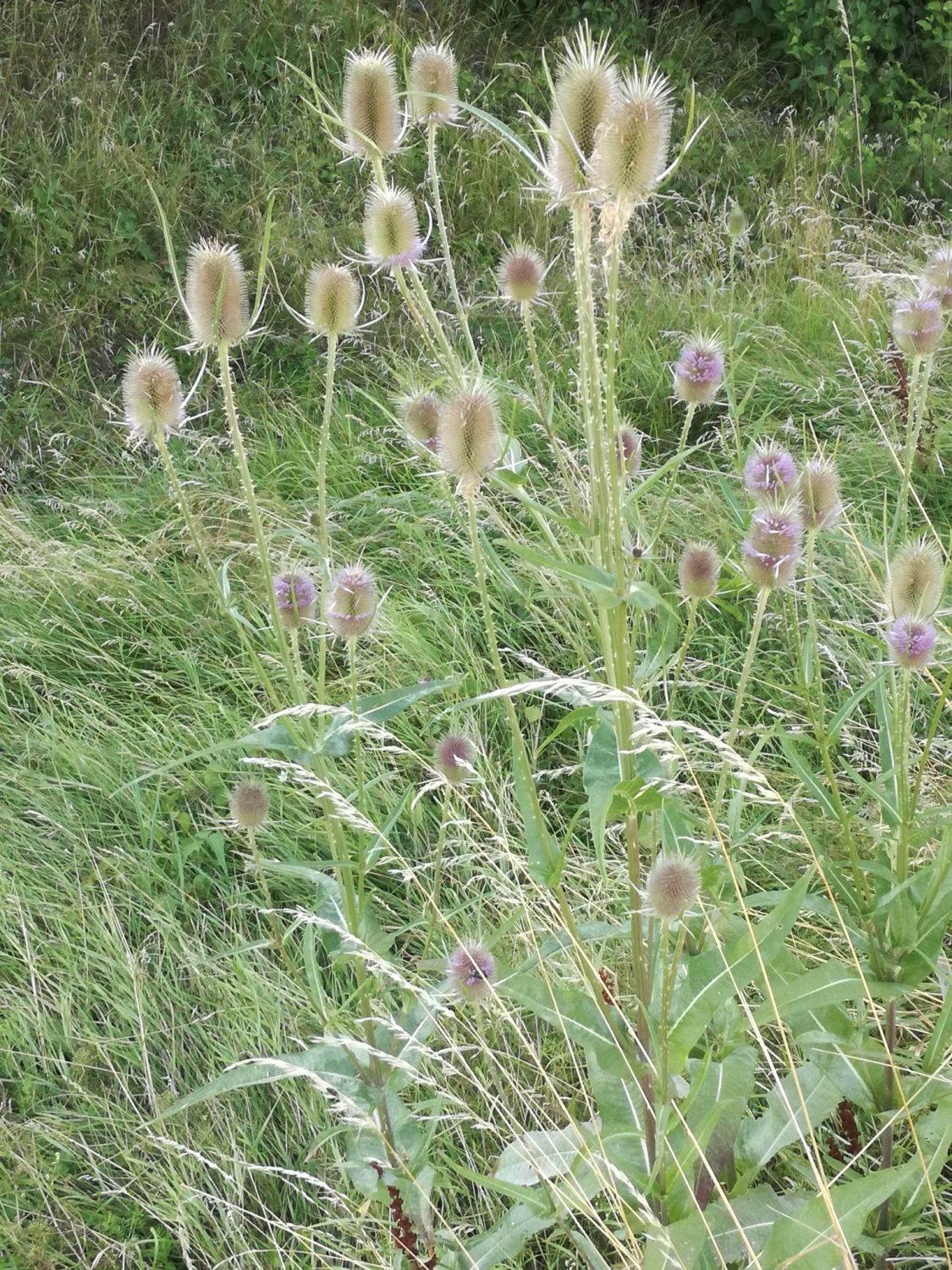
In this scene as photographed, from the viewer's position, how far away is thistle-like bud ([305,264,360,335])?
5.77 ft

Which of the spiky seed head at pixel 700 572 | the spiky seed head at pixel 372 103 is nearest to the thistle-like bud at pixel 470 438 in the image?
the spiky seed head at pixel 700 572

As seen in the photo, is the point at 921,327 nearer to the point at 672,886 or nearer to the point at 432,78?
the point at 432,78

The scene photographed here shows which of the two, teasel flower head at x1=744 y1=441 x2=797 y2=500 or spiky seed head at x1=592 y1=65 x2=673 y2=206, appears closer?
spiky seed head at x1=592 y1=65 x2=673 y2=206

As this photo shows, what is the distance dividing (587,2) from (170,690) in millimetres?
4822

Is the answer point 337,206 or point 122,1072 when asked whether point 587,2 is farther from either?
point 122,1072

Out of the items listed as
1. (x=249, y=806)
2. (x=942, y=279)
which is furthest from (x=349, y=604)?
(x=942, y=279)

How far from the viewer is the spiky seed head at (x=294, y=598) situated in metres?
1.82

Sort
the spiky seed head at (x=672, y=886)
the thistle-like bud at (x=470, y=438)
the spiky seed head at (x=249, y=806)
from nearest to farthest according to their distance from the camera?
the spiky seed head at (x=672, y=886) < the thistle-like bud at (x=470, y=438) < the spiky seed head at (x=249, y=806)

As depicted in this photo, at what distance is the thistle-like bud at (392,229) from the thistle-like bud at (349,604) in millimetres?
436

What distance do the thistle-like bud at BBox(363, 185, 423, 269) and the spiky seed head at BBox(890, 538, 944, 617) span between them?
2.61 feet

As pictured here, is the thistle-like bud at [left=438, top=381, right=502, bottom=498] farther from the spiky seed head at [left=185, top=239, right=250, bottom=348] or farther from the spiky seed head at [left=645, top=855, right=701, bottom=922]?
the spiky seed head at [left=645, top=855, right=701, bottom=922]

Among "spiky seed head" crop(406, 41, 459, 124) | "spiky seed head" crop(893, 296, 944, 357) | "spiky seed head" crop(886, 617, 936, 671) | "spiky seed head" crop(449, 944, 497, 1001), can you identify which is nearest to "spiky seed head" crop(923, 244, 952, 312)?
"spiky seed head" crop(893, 296, 944, 357)

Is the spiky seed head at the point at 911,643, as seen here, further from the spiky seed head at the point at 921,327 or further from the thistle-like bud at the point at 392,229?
the thistle-like bud at the point at 392,229

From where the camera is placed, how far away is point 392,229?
180 cm
